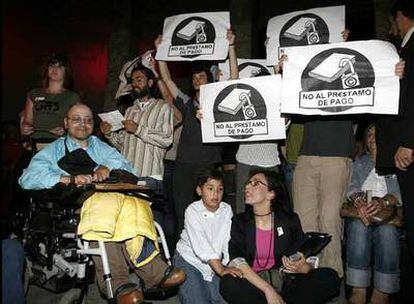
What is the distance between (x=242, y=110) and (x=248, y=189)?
0.85m

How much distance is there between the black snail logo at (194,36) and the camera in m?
4.35

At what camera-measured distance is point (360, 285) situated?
3.51m

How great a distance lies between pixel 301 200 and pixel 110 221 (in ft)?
5.56

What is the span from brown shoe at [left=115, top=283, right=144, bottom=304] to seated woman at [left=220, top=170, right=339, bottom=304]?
65 centimetres

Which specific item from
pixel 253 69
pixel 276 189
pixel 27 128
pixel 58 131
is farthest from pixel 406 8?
pixel 27 128

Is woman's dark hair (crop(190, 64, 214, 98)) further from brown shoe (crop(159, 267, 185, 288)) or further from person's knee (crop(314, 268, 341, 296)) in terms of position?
person's knee (crop(314, 268, 341, 296))

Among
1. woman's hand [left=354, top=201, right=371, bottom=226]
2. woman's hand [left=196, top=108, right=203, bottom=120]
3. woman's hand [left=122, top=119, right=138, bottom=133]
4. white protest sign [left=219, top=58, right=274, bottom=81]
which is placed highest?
white protest sign [left=219, top=58, right=274, bottom=81]

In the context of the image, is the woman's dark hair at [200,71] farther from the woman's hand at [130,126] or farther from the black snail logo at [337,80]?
the black snail logo at [337,80]

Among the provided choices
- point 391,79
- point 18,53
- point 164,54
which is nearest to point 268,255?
point 391,79

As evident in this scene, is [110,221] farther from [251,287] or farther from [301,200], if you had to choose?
[301,200]

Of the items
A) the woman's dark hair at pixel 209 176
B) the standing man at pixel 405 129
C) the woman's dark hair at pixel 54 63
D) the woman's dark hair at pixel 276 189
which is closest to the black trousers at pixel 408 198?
the standing man at pixel 405 129

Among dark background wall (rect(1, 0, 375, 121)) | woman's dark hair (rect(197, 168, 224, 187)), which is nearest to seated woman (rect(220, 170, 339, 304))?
woman's dark hair (rect(197, 168, 224, 187))

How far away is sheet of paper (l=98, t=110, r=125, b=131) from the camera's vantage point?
405cm

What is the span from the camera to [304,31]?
165 inches
